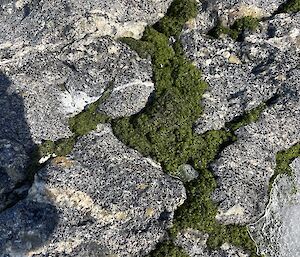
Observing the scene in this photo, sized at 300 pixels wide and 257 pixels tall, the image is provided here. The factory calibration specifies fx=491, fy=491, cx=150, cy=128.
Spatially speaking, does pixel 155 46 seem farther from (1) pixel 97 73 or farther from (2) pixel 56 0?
(2) pixel 56 0

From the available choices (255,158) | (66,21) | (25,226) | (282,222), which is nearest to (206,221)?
(255,158)

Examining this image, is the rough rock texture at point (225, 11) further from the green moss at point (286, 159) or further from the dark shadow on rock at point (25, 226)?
the dark shadow on rock at point (25, 226)

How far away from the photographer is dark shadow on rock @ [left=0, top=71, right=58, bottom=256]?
42.1 ft

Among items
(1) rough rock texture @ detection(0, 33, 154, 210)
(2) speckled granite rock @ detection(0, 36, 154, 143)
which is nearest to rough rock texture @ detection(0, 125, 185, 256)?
(1) rough rock texture @ detection(0, 33, 154, 210)

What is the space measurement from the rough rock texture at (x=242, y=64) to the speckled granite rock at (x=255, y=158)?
22.7 inches

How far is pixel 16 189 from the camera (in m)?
14.1

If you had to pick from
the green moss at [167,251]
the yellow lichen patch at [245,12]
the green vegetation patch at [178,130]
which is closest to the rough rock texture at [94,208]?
the green moss at [167,251]

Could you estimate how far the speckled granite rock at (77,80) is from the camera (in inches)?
610

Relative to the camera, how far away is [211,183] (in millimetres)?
14430

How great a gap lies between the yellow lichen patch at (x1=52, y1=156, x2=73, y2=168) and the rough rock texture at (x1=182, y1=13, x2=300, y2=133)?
14.2 feet

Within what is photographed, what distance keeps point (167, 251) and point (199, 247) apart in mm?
993

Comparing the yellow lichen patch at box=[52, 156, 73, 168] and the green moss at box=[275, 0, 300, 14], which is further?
the green moss at box=[275, 0, 300, 14]

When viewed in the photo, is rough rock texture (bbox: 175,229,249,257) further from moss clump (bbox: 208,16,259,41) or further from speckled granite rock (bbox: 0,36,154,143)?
moss clump (bbox: 208,16,259,41)

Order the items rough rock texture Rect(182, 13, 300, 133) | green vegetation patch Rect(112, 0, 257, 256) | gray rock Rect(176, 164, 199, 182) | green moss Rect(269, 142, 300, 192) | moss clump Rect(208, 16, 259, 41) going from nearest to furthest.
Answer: green vegetation patch Rect(112, 0, 257, 256)
gray rock Rect(176, 164, 199, 182)
green moss Rect(269, 142, 300, 192)
rough rock texture Rect(182, 13, 300, 133)
moss clump Rect(208, 16, 259, 41)
